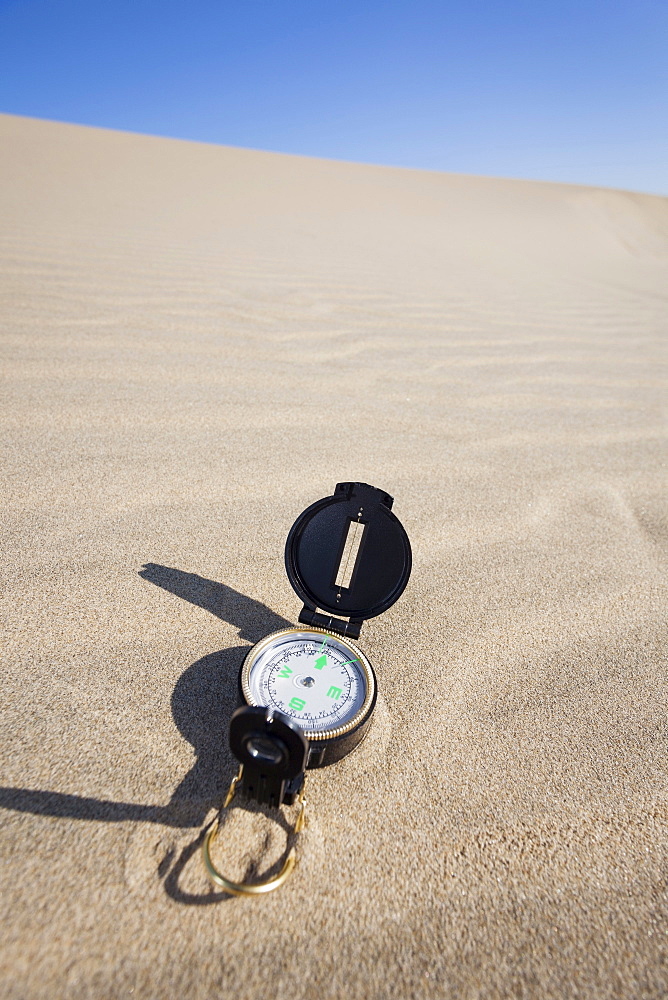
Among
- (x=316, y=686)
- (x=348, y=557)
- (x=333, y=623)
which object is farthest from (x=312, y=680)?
(x=348, y=557)

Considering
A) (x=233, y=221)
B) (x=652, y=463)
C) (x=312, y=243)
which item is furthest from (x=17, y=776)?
(x=233, y=221)

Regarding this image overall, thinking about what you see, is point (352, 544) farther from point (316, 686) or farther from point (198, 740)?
point (198, 740)

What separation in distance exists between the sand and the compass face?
13 centimetres

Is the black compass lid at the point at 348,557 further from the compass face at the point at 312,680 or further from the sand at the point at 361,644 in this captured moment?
the sand at the point at 361,644

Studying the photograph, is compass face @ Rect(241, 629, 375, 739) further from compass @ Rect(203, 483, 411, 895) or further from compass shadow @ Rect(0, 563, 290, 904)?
compass shadow @ Rect(0, 563, 290, 904)

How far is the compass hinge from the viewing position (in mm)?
1283

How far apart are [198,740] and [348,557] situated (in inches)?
19.5

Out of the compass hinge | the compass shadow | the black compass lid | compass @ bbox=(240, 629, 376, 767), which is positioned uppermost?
the black compass lid

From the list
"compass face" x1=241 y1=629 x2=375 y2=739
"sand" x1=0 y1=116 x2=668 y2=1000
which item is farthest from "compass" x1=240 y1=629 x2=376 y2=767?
"sand" x1=0 y1=116 x2=668 y2=1000

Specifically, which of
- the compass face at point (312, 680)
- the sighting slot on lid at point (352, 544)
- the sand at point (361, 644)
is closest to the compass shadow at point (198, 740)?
the sand at point (361, 644)

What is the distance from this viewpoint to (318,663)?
1.21 meters

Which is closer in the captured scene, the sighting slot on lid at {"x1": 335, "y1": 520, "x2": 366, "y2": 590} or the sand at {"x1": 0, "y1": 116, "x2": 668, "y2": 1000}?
the sand at {"x1": 0, "y1": 116, "x2": 668, "y2": 1000}

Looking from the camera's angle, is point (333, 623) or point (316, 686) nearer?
point (316, 686)

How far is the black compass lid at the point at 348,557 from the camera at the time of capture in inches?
51.4
